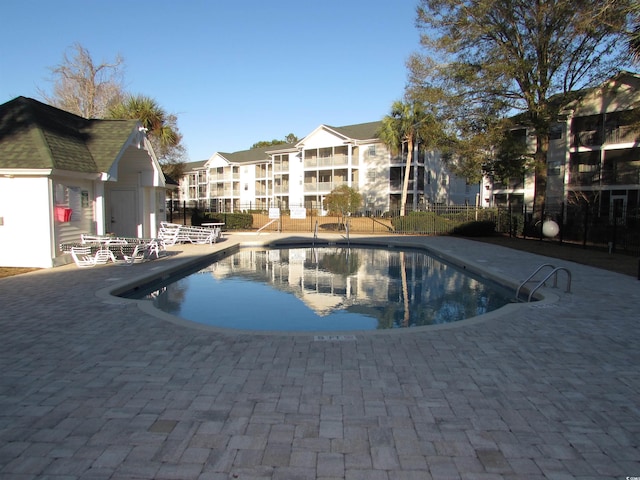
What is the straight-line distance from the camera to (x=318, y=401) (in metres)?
3.74

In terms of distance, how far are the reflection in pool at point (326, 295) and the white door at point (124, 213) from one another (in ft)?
17.2

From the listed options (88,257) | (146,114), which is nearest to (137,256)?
(88,257)

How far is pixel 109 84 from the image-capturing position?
30938 mm

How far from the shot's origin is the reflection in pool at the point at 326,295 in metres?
7.88

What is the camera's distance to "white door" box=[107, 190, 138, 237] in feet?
60.4

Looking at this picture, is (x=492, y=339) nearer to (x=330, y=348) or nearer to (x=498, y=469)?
(x=330, y=348)

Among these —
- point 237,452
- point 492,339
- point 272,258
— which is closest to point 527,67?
point 272,258

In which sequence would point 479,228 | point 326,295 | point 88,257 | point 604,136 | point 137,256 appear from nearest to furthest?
1. point 326,295
2. point 88,257
3. point 137,256
4. point 479,228
5. point 604,136

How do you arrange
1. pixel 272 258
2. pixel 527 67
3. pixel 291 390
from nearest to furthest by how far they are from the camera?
pixel 291 390, pixel 272 258, pixel 527 67

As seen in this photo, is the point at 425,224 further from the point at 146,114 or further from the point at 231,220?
the point at 146,114

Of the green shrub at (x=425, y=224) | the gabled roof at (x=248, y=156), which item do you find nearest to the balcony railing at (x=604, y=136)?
the green shrub at (x=425, y=224)

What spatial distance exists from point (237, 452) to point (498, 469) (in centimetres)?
174

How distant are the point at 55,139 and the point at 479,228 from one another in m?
21.0

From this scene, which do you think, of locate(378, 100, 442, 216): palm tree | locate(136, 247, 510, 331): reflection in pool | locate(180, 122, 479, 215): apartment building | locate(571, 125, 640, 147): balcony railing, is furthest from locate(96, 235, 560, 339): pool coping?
locate(571, 125, 640, 147): balcony railing
